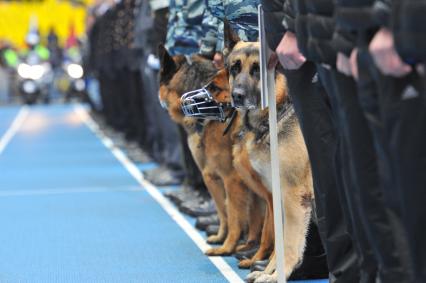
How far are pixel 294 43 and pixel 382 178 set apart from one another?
119 cm

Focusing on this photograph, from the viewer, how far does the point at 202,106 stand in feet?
23.1

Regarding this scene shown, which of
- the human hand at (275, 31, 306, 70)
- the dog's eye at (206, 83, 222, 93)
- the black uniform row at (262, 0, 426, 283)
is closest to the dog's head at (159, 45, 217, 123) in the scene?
the dog's eye at (206, 83, 222, 93)

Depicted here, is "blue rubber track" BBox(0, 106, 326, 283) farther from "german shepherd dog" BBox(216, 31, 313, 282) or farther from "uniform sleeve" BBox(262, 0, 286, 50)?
"uniform sleeve" BBox(262, 0, 286, 50)

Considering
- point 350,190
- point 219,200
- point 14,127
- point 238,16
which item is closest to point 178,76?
point 219,200

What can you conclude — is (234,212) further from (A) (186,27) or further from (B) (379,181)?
(B) (379,181)

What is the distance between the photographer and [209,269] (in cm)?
741

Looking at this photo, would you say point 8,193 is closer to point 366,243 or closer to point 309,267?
point 309,267

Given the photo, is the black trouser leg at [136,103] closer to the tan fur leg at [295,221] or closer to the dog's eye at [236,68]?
the dog's eye at [236,68]

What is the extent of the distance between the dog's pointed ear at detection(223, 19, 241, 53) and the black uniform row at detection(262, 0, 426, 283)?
148 cm

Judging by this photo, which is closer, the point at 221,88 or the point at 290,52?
the point at 290,52

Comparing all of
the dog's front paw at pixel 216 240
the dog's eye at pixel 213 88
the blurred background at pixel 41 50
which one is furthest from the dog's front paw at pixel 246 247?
the blurred background at pixel 41 50

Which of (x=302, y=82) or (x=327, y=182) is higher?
(x=302, y=82)

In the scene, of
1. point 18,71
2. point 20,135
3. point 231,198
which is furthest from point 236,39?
point 18,71

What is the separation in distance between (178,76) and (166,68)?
125 millimetres
